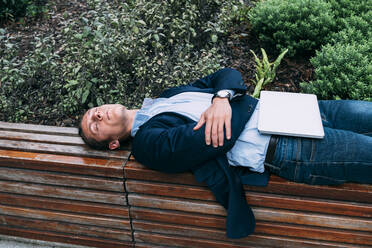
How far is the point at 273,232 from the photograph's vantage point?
2637 mm

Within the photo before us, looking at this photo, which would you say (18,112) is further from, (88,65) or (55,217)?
(55,217)

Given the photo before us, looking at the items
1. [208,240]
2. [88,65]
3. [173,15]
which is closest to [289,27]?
[173,15]

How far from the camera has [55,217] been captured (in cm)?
304

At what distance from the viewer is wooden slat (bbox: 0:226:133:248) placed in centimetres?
310

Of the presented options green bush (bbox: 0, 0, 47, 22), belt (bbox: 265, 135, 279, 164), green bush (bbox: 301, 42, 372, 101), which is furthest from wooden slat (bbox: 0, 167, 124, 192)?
green bush (bbox: 0, 0, 47, 22)

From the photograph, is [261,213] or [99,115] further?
[99,115]

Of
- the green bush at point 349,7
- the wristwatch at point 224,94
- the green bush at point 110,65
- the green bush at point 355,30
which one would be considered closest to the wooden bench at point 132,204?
the wristwatch at point 224,94

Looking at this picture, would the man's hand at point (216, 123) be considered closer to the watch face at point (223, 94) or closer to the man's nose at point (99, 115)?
the watch face at point (223, 94)

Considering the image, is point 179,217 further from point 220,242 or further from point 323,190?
point 323,190

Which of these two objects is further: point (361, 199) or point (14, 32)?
point (14, 32)

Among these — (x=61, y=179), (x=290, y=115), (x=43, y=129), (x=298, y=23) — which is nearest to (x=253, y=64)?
(x=298, y=23)

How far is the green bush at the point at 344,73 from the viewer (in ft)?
10.6

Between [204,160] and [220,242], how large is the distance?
0.83 m

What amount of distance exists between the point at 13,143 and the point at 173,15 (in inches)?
92.7
